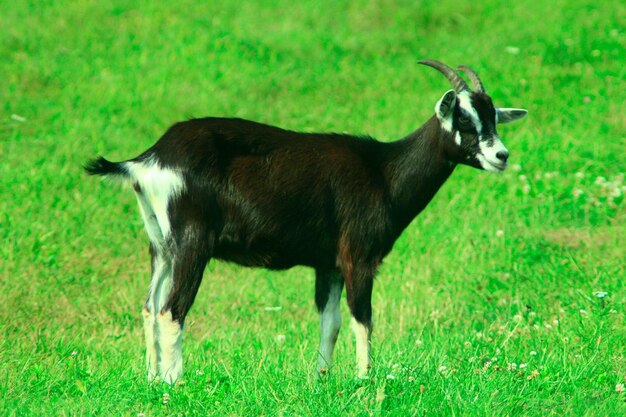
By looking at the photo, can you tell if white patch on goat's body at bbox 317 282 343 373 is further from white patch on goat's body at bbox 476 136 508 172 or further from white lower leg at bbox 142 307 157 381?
white patch on goat's body at bbox 476 136 508 172

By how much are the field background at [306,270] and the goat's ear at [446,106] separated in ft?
4.44

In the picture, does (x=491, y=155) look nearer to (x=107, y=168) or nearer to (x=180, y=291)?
(x=180, y=291)

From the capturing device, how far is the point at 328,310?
6043 mm

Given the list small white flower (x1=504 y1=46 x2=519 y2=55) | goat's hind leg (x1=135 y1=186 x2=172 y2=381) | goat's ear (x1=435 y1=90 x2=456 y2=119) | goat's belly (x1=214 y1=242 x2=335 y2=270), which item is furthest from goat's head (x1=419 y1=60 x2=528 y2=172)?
small white flower (x1=504 y1=46 x2=519 y2=55)

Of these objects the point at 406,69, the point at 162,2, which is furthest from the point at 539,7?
the point at 162,2

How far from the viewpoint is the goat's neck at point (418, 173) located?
6.12 m

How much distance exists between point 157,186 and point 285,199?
715 millimetres

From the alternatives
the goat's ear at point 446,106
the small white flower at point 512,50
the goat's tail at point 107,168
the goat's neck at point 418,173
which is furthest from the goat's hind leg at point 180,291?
the small white flower at point 512,50

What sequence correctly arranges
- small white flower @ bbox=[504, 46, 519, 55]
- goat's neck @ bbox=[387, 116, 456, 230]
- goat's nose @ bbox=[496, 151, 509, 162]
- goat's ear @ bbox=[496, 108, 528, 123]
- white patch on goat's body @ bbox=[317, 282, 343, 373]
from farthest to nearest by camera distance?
1. small white flower @ bbox=[504, 46, 519, 55]
2. goat's ear @ bbox=[496, 108, 528, 123]
3. goat's neck @ bbox=[387, 116, 456, 230]
4. white patch on goat's body @ bbox=[317, 282, 343, 373]
5. goat's nose @ bbox=[496, 151, 509, 162]

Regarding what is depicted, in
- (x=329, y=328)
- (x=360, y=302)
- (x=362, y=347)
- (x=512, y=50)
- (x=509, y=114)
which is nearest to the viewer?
(x=362, y=347)

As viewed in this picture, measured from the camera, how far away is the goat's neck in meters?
6.12

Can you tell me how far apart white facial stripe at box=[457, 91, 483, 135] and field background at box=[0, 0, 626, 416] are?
1.24 meters

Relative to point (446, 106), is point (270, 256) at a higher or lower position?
lower

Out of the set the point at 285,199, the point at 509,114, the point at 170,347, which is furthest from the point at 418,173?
the point at 170,347
